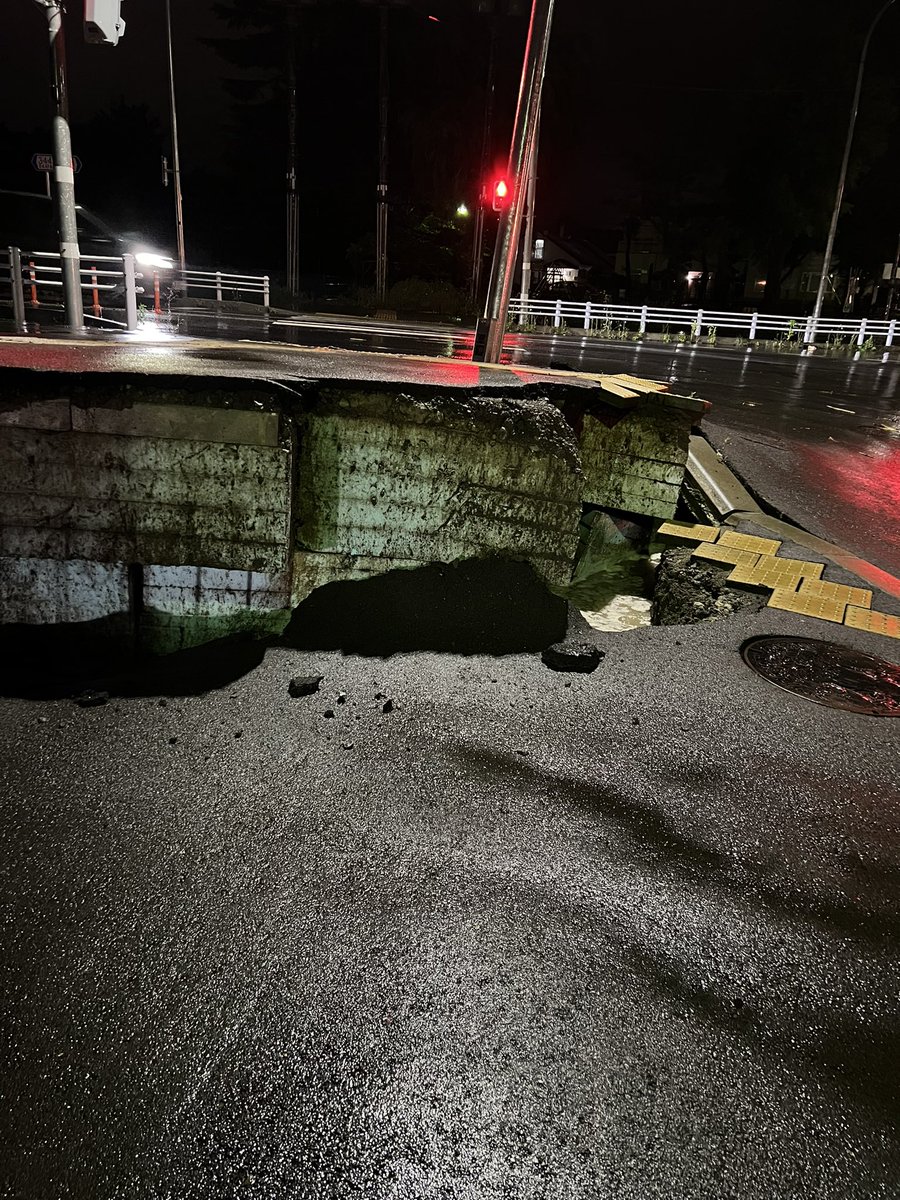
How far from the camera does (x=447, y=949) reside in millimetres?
2400

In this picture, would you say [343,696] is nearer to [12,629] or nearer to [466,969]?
[466,969]

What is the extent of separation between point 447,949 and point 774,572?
4253mm

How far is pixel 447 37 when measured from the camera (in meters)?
40.1

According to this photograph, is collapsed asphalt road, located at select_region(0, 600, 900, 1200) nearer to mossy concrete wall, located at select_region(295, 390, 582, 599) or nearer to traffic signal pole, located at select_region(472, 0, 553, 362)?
mossy concrete wall, located at select_region(295, 390, 582, 599)

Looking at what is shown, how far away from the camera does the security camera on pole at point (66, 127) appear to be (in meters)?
8.99

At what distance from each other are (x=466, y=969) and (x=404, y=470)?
3000mm

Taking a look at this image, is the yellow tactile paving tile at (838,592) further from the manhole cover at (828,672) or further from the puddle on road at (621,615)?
the puddle on road at (621,615)

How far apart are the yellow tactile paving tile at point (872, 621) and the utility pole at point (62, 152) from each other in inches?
430

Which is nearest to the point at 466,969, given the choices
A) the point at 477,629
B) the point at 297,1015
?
the point at 297,1015

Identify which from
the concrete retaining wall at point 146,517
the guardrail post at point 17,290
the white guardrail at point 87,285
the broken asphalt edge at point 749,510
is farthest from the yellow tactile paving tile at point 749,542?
the guardrail post at point 17,290

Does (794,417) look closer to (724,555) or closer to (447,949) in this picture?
(724,555)

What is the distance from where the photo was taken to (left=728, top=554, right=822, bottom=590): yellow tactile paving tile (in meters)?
5.47

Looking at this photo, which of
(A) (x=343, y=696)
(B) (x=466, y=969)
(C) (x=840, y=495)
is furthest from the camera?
(C) (x=840, y=495)

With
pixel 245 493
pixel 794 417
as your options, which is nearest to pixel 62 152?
pixel 245 493
